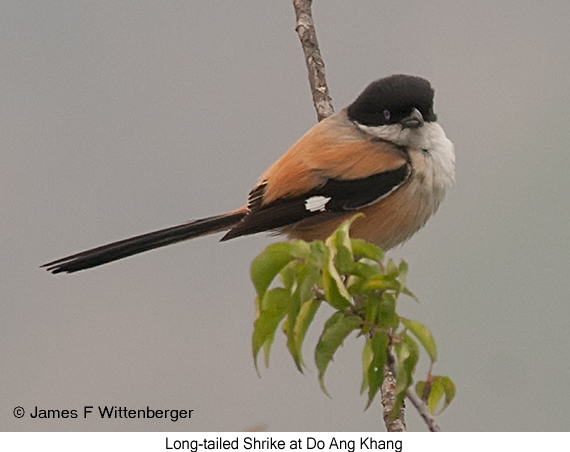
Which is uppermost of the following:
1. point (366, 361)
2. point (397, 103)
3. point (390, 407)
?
point (397, 103)

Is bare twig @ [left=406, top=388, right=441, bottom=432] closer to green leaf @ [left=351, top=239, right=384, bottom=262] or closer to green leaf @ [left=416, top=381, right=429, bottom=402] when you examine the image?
green leaf @ [left=416, top=381, right=429, bottom=402]

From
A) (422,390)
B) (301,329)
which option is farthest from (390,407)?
(301,329)

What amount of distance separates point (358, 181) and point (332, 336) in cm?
116

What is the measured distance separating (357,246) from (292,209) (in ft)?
3.46

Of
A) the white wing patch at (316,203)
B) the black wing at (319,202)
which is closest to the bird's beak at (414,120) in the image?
the black wing at (319,202)

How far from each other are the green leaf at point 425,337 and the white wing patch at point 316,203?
1098mm

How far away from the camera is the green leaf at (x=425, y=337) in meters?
1.52

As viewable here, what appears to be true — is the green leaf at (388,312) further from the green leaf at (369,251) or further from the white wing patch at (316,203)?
the white wing patch at (316,203)

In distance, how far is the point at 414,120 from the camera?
2750mm

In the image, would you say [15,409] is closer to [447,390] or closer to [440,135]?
[447,390]

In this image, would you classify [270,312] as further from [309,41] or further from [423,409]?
[309,41]

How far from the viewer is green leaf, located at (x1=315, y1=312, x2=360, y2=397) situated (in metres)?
1.55

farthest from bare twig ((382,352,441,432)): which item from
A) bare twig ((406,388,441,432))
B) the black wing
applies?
the black wing
